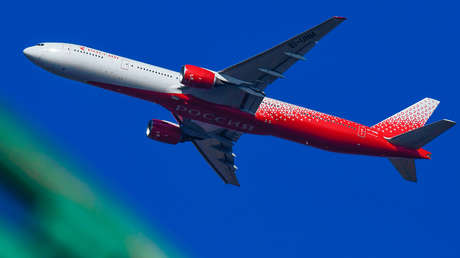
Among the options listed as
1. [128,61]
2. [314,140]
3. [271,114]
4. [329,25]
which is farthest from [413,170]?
[128,61]

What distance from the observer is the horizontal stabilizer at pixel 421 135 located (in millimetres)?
46688

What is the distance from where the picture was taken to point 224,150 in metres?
54.9

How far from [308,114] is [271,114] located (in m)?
3.06

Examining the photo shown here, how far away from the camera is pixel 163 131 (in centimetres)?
5138

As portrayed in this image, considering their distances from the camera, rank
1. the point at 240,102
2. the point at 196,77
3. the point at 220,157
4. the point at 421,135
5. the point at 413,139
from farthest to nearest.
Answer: the point at 220,157, the point at 413,139, the point at 421,135, the point at 240,102, the point at 196,77

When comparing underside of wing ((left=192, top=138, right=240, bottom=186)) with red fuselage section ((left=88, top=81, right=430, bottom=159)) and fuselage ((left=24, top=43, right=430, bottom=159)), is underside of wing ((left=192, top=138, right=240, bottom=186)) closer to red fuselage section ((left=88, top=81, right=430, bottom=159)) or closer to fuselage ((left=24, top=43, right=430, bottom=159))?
red fuselage section ((left=88, top=81, right=430, bottom=159))

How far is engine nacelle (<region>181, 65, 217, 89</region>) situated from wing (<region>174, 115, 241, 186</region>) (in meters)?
7.58

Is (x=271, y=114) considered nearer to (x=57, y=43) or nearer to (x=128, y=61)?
(x=128, y=61)

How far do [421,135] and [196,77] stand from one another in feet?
58.8

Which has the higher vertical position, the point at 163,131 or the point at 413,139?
the point at 163,131

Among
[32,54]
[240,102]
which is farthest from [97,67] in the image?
[240,102]

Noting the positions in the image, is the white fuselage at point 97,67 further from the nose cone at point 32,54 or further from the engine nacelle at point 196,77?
the engine nacelle at point 196,77

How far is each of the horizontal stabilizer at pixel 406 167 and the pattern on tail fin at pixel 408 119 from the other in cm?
225

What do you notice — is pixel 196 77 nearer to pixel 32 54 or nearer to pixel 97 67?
pixel 97 67
